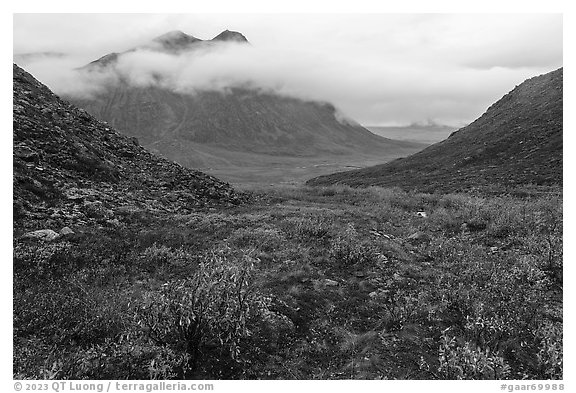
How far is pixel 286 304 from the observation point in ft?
27.2

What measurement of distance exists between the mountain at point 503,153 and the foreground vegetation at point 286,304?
82.1ft

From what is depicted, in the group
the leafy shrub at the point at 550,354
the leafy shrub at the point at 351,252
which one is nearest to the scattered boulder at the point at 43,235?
the leafy shrub at the point at 351,252

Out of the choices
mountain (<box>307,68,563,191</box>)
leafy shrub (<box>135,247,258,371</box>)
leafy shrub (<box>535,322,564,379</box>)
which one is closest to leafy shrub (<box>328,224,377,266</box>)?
leafy shrub (<box>535,322,564,379</box>)

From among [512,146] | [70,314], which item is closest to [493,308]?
[70,314]

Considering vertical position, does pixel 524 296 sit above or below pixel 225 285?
below

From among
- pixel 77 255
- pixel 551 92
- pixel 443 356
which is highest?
pixel 551 92

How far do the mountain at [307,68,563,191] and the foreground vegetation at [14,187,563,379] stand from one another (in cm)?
2504

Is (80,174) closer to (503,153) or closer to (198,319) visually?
(198,319)

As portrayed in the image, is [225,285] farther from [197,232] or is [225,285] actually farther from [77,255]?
[197,232]

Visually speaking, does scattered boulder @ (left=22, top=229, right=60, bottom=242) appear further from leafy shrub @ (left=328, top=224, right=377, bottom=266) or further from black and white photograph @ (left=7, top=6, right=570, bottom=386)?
leafy shrub @ (left=328, top=224, right=377, bottom=266)

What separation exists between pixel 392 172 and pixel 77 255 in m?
52.7

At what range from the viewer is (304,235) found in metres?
13.8

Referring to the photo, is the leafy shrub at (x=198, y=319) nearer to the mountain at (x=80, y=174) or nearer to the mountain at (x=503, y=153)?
the mountain at (x=80, y=174)

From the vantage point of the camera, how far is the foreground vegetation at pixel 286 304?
6109 millimetres
